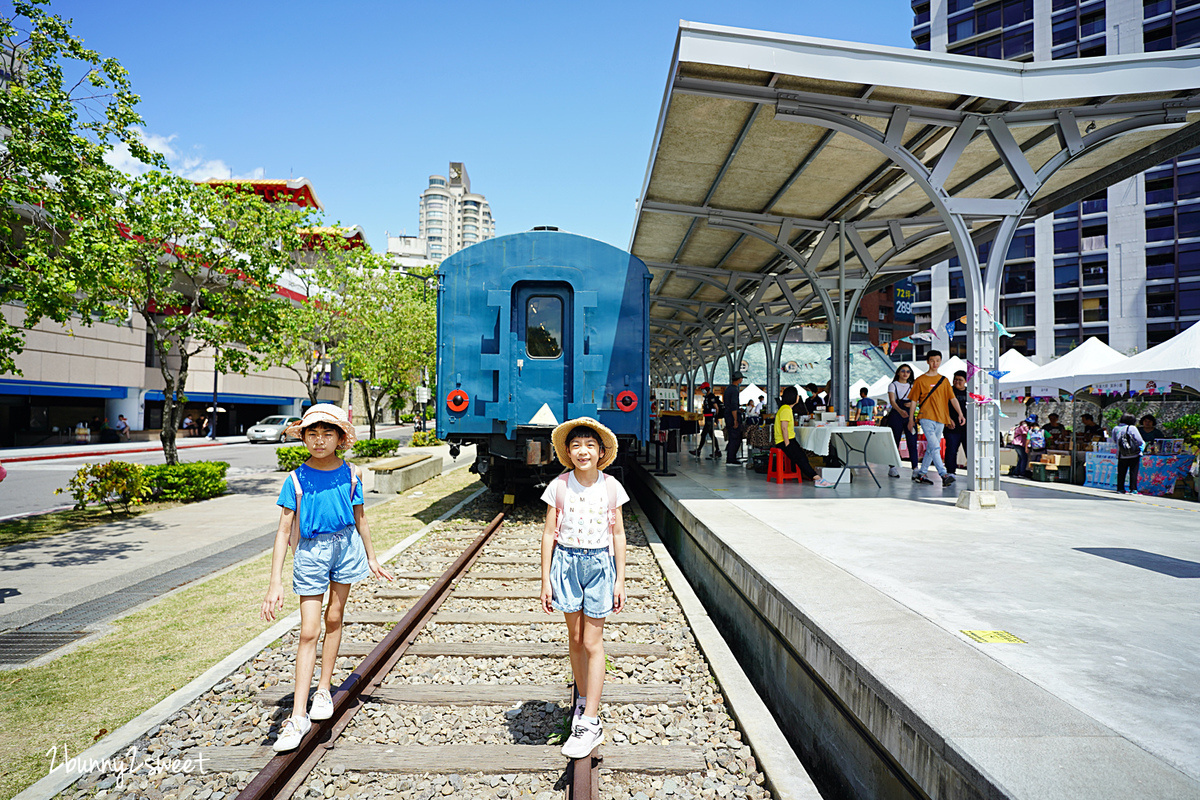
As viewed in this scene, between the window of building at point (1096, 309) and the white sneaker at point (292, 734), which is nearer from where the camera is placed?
the white sneaker at point (292, 734)

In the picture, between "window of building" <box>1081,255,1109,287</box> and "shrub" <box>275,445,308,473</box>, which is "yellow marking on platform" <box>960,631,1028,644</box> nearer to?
"shrub" <box>275,445,308,473</box>

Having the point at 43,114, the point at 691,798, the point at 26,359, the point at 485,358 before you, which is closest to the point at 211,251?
the point at 43,114

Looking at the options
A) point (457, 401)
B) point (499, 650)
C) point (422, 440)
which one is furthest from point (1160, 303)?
point (499, 650)

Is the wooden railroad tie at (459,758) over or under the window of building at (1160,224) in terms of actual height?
under

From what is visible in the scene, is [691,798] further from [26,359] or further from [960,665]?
[26,359]

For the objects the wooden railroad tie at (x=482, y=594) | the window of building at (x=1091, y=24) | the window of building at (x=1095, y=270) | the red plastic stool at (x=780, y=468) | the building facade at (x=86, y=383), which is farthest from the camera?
the window of building at (x=1095, y=270)

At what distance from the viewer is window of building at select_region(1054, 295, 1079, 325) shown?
152 feet

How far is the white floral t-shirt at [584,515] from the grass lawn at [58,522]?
9127 mm

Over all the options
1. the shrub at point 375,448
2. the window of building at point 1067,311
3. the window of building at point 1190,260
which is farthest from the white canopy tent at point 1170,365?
the window of building at point 1067,311

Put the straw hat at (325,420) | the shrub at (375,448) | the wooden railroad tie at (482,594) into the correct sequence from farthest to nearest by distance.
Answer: the shrub at (375,448)
the wooden railroad tie at (482,594)
the straw hat at (325,420)

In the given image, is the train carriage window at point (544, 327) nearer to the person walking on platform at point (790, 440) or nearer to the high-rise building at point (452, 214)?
the person walking on platform at point (790, 440)

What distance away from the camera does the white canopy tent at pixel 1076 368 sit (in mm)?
14812

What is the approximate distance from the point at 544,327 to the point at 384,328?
17.3 metres

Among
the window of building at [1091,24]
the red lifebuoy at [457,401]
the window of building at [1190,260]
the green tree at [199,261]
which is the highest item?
the window of building at [1091,24]
